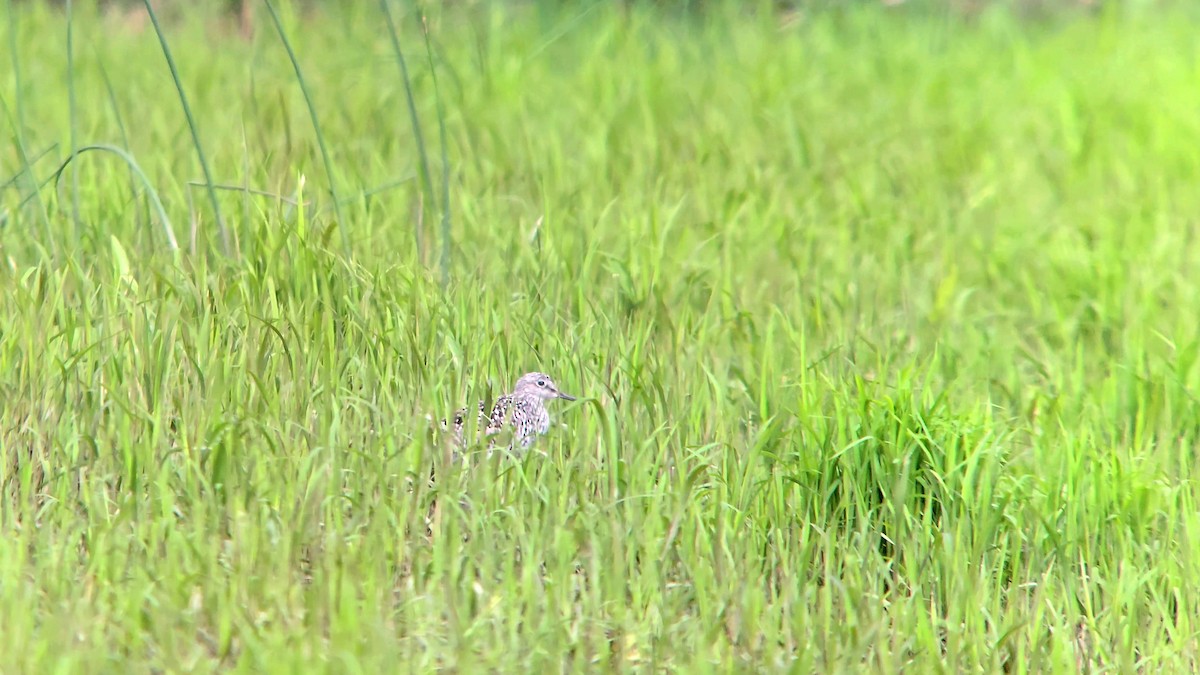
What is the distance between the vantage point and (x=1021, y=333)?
4270 mm

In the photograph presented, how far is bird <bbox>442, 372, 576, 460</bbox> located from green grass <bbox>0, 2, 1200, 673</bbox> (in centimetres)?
7

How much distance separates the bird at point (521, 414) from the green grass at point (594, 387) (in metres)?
0.07

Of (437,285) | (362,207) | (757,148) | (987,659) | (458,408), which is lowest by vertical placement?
(987,659)

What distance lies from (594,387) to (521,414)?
0.18 m

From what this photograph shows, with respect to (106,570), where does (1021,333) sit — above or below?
above

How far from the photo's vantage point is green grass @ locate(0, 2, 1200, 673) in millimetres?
2646

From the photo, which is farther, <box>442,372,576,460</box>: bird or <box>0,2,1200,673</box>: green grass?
<box>442,372,576,460</box>: bird

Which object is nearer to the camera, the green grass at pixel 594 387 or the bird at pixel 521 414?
the green grass at pixel 594 387

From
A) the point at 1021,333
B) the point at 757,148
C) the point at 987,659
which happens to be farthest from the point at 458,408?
the point at 757,148

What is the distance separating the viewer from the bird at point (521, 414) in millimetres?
3107

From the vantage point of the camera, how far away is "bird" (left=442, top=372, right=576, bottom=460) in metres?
3.11

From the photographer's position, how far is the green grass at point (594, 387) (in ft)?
8.68

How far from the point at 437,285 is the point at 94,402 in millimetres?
851

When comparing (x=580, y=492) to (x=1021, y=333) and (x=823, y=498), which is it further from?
(x=1021, y=333)
